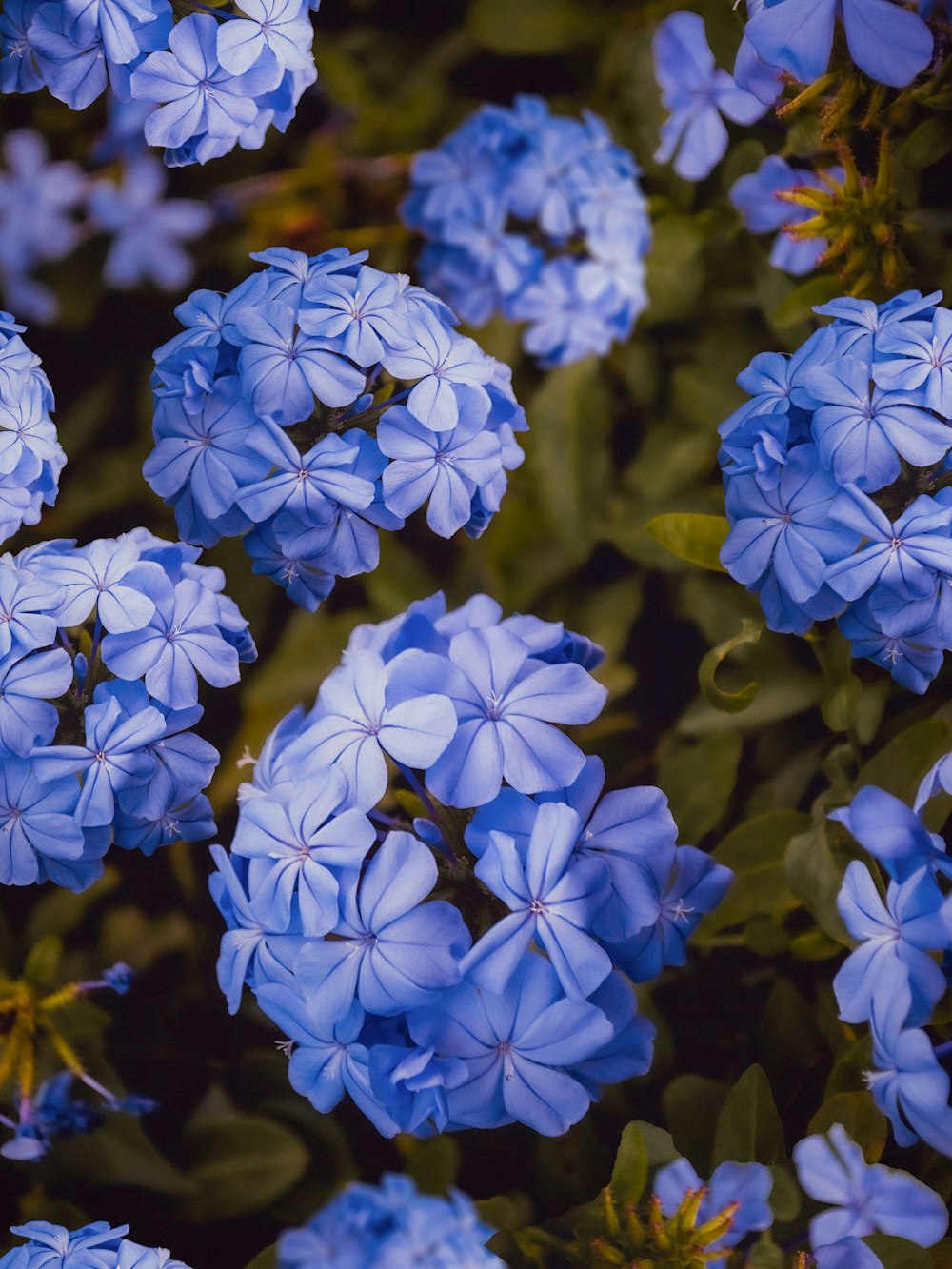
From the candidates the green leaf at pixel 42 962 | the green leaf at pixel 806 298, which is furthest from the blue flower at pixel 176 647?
the green leaf at pixel 806 298

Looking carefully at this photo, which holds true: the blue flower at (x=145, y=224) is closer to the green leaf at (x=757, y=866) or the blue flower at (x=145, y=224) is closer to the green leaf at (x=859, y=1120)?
the green leaf at (x=757, y=866)

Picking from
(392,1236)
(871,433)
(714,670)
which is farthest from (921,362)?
(392,1236)

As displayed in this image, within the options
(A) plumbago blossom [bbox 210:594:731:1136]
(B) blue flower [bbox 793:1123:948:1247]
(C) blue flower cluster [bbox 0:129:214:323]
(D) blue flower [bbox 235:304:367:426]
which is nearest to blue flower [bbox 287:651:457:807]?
(A) plumbago blossom [bbox 210:594:731:1136]

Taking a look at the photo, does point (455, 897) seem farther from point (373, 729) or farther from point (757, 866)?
point (757, 866)

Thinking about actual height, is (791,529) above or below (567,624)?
above

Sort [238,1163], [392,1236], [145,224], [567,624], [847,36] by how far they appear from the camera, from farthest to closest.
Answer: [145,224] < [567,624] < [238,1163] < [847,36] < [392,1236]

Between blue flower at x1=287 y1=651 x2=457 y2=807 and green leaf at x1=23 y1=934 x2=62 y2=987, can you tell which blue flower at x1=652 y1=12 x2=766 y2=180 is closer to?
blue flower at x1=287 y1=651 x2=457 y2=807
